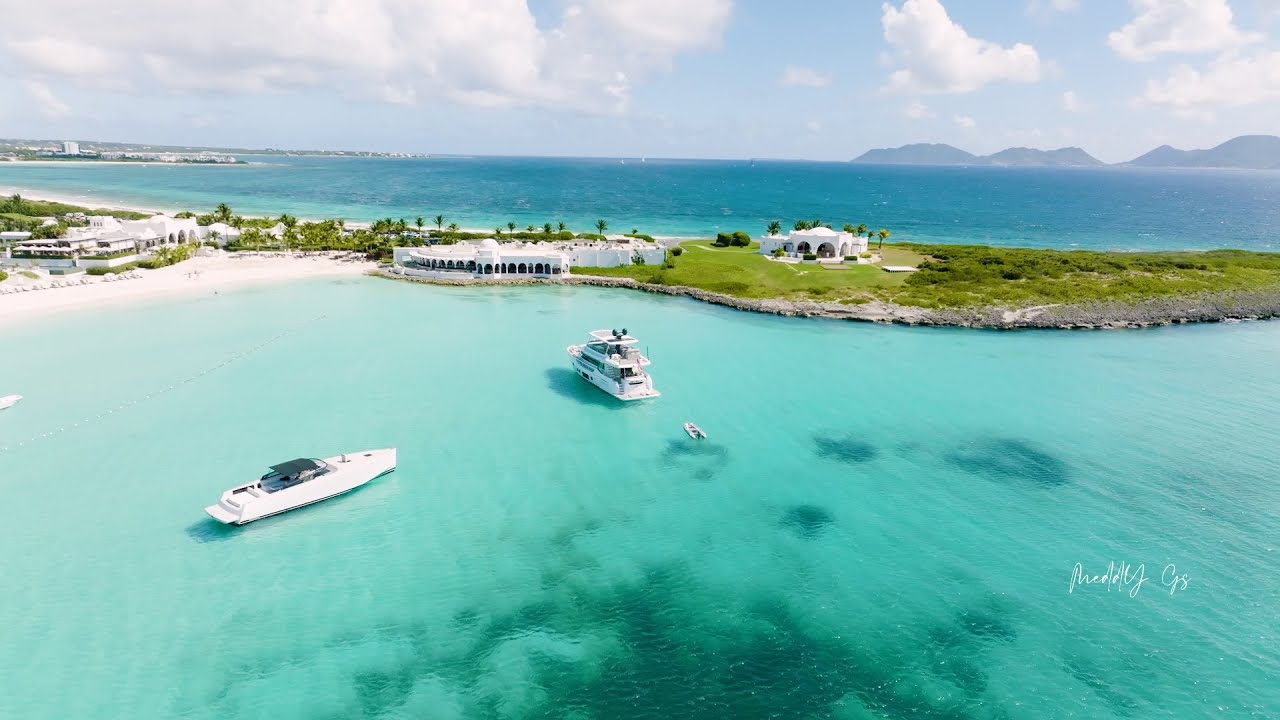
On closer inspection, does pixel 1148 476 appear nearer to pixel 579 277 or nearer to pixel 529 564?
pixel 529 564

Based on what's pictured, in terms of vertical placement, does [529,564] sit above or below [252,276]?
below

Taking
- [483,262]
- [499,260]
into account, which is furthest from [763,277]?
[483,262]


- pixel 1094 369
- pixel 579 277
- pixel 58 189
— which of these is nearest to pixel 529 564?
pixel 1094 369

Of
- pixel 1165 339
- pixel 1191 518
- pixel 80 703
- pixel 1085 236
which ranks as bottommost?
pixel 80 703

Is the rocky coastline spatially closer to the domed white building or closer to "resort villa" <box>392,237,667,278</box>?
"resort villa" <box>392,237,667,278</box>

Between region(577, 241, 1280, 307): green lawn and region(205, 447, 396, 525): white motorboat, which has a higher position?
region(577, 241, 1280, 307): green lawn

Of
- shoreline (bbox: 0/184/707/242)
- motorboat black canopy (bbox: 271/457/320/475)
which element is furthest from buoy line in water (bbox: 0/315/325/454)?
shoreline (bbox: 0/184/707/242)

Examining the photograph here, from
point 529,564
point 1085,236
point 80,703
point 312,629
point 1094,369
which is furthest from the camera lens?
point 1085,236
